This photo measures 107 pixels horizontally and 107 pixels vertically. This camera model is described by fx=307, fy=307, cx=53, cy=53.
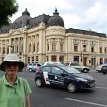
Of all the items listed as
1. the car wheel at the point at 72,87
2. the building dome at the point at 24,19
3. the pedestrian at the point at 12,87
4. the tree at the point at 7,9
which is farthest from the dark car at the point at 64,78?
the building dome at the point at 24,19

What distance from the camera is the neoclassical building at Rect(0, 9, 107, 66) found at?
9069 centimetres

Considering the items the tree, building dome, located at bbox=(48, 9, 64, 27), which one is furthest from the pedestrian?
building dome, located at bbox=(48, 9, 64, 27)

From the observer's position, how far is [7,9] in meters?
9.67

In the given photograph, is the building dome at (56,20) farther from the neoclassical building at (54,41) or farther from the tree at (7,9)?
the tree at (7,9)

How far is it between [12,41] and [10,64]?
4186 inches

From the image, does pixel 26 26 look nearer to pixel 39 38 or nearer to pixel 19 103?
pixel 39 38

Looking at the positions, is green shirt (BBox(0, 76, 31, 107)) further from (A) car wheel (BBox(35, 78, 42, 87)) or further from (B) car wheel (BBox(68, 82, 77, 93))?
(A) car wheel (BBox(35, 78, 42, 87))

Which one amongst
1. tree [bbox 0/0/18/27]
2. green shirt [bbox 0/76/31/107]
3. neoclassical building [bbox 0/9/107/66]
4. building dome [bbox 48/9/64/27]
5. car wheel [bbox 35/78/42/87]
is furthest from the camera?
neoclassical building [bbox 0/9/107/66]

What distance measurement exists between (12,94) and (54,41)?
8684cm

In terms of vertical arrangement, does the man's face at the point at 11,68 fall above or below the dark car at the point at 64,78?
above

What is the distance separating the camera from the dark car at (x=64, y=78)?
1616 cm

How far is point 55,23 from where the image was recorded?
9006 cm

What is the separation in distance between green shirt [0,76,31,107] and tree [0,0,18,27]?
5.77m

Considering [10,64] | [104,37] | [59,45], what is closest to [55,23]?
[59,45]
